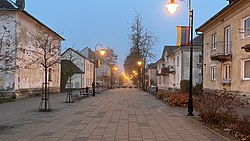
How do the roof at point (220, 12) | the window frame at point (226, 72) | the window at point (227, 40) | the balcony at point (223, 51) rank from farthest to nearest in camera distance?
1. the window frame at point (226, 72)
2. the window at point (227, 40)
3. the balcony at point (223, 51)
4. the roof at point (220, 12)

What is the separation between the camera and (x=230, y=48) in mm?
24312

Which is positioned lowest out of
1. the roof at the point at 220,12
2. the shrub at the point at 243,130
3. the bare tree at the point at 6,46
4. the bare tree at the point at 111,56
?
the shrub at the point at 243,130

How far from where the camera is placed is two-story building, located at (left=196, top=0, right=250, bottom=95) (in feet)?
70.7

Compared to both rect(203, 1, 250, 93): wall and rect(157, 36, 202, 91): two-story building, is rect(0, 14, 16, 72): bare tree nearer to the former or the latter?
rect(203, 1, 250, 93): wall

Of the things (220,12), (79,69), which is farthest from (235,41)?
(79,69)

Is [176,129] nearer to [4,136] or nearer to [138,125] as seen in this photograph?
[138,125]

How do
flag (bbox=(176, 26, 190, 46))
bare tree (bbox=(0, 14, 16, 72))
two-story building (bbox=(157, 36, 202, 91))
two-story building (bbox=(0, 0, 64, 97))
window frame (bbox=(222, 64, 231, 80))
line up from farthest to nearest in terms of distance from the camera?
two-story building (bbox=(157, 36, 202, 91)), two-story building (bbox=(0, 0, 64, 97)), window frame (bbox=(222, 64, 231, 80)), flag (bbox=(176, 26, 190, 46)), bare tree (bbox=(0, 14, 16, 72))

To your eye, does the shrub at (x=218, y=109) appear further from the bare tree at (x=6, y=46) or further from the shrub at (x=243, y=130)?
the bare tree at (x=6, y=46)

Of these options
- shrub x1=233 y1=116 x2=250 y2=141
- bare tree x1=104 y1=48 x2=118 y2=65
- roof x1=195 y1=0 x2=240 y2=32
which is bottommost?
shrub x1=233 y1=116 x2=250 y2=141

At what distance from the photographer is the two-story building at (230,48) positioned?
2156 cm

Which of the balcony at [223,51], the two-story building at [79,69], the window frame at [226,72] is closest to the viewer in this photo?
the balcony at [223,51]

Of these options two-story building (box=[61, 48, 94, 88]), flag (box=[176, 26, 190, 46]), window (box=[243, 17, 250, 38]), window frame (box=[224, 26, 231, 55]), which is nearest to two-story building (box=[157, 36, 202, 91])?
two-story building (box=[61, 48, 94, 88])

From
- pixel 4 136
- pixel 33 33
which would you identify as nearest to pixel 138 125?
pixel 4 136

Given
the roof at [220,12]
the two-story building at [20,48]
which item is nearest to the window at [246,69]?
the roof at [220,12]
